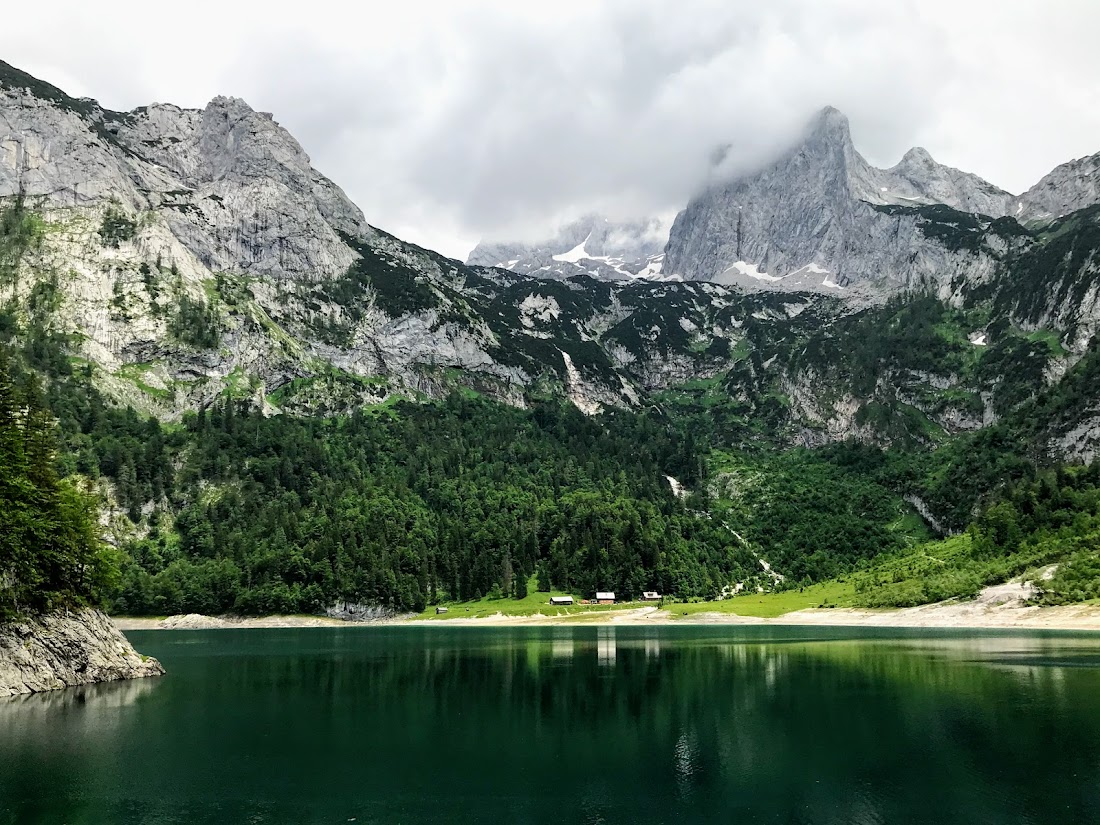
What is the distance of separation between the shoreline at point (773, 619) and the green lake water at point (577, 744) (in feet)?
121

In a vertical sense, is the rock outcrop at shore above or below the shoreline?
above

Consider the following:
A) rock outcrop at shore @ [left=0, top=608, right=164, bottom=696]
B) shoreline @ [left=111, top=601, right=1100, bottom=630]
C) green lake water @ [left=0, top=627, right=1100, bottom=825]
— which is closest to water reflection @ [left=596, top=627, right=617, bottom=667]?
green lake water @ [left=0, top=627, right=1100, bottom=825]

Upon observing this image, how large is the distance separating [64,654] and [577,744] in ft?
171

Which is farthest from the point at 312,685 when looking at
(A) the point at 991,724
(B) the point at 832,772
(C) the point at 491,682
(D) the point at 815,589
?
(D) the point at 815,589

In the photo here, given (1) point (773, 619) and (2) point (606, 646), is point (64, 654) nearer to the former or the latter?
(2) point (606, 646)

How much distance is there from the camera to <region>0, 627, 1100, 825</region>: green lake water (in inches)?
1251

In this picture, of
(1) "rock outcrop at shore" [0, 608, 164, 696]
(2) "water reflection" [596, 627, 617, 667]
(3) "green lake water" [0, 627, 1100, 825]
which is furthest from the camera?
(2) "water reflection" [596, 627, 617, 667]

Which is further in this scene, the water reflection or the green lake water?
the water reflection

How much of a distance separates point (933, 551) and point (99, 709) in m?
168

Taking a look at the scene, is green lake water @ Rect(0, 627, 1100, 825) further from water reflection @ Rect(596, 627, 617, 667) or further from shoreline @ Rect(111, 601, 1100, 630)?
shoreline @ Rect(111, 601, 1100, 630)

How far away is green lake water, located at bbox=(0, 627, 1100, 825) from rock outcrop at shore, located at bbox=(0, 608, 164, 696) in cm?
303

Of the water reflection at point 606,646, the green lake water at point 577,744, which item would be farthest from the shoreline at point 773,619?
the green lake water at point 577,744

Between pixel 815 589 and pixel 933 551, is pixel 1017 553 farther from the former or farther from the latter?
pixel 815 589

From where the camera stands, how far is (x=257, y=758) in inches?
1619
